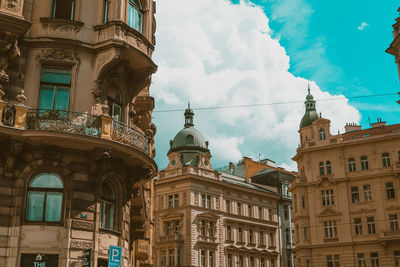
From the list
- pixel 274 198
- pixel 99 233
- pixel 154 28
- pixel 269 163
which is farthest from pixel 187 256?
pixel 99 233

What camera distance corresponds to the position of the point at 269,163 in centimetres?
9038

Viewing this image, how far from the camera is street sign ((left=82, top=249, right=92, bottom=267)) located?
53.9 feet

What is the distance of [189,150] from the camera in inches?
2847

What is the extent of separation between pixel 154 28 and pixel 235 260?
46.4m

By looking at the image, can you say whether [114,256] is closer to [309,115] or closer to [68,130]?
[68,130]

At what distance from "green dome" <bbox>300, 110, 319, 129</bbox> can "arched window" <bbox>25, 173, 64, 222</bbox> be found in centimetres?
4929

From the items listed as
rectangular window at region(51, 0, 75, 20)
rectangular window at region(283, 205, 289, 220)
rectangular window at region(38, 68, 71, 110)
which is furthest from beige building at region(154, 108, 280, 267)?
rectangular window at region(51, 0, 75, 20)

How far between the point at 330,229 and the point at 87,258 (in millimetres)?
44181

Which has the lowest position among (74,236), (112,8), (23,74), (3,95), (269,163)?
(74,236)

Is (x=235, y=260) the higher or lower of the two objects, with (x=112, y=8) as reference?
lower

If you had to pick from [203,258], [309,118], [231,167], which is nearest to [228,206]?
[203,258]

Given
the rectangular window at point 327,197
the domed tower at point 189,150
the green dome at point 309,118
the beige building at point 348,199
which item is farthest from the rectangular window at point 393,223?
the domed tower at point 189,150

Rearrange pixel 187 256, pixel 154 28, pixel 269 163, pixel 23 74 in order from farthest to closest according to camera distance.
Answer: pixel 269 163 → pixel 187 256 → pixel 154 28 → pixel 23 74

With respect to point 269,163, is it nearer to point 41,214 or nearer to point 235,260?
point 235,260
